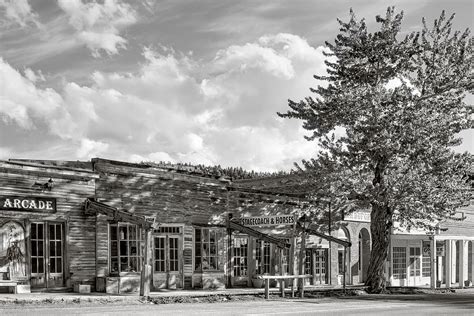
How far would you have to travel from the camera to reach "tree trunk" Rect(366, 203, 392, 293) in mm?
32584

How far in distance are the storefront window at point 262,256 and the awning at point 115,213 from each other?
9.58 m

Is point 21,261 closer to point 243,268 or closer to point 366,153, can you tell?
point 243,268

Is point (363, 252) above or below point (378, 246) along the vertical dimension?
below

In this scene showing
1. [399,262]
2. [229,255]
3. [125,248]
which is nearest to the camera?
[125,248]

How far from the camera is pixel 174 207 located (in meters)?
28.8

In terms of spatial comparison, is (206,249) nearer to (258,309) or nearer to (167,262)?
(167,262)

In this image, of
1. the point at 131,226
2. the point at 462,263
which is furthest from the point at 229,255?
the point at 462,263

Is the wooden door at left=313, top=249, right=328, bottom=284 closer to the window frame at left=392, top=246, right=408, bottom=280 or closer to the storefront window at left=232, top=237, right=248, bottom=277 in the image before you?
the storefront window at left=232, top=237, right=248, bottom=277

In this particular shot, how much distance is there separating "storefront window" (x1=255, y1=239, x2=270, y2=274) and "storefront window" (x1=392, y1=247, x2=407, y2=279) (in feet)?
38.7

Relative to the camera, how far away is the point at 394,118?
30141 millimetres

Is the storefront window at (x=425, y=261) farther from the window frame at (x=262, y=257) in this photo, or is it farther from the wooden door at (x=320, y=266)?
the window frame at (x=262, y=257)

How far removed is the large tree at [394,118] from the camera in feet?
99.5

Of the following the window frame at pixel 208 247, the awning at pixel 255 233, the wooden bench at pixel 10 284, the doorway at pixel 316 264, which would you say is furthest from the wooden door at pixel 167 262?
the doorway at pixel 316 264

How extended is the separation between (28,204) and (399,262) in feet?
84.1
